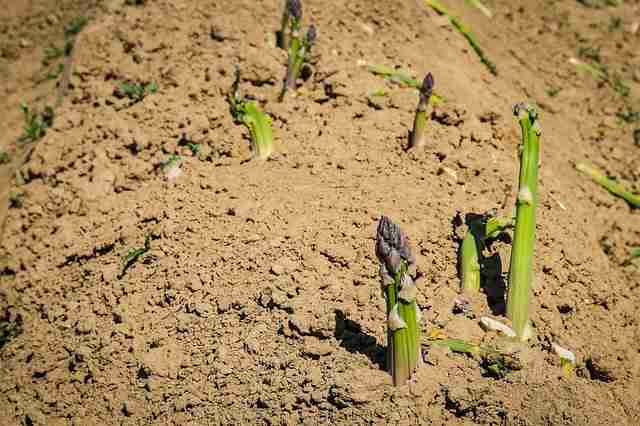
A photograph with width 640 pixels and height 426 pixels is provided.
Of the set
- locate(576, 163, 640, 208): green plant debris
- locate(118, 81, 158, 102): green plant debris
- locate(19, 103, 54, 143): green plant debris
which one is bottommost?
locate(19, 103, 54, 143): green plant debris

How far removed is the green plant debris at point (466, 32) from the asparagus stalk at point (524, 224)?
5.80 feet

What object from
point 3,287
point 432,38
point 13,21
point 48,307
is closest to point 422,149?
point 432,38

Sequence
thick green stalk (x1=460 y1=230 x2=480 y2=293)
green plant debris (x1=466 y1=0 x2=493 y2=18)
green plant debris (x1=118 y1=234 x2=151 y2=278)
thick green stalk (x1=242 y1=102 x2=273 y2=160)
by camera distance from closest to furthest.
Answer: thick green stalk (x1=460 y1=230 x2=480 y2=293) < green plant debris (x1=118 y1=234 x2=151 y2=278) < thick green stalk (x1=242 y1=102 x2=273 y2=160) < green plant debris (x1=466 y1=0 x2=493 y2=18)

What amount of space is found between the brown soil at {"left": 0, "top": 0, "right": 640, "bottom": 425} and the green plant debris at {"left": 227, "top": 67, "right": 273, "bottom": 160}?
0.08 metres

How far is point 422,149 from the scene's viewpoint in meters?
3.29

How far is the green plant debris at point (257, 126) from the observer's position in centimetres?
326

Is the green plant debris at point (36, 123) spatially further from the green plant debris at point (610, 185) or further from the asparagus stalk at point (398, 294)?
the green plant debris at point (610, 185)

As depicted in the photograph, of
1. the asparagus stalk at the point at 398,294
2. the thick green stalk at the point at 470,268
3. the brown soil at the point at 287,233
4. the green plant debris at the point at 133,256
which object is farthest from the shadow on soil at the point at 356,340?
the green plant debris at the point at 133,256

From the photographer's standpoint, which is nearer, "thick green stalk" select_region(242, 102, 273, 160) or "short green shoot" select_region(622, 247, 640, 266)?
"thick green stalk" select_region(242, 102, 273, 160)

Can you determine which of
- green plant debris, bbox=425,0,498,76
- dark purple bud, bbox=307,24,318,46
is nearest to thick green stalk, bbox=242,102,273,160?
dark purple bud, bbox=307,24,318,46

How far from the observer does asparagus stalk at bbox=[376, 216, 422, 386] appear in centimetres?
215

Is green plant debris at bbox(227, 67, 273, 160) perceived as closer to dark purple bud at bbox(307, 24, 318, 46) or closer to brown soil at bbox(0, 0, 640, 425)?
brown soil at bbox(0, 0, 640, 425)

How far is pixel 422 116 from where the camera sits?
3115mm

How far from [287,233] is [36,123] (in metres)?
2.21
